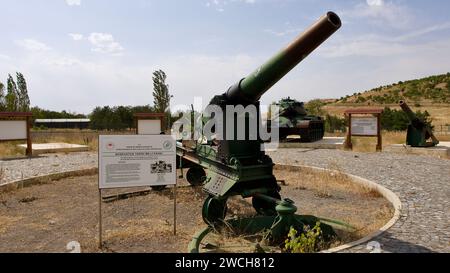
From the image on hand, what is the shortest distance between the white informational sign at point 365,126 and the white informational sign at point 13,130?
13.3 meters

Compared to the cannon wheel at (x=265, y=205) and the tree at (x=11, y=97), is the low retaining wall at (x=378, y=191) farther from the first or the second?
the tree at (x=11, y=97)

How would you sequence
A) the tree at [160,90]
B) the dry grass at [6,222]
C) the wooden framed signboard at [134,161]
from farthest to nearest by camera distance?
1. the tree at [160,90]
2. the dry grass at [6,222]
3. the wooden framed signboard at [134,161]

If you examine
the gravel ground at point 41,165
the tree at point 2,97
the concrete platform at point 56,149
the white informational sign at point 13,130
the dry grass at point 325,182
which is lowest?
the dry grass at point 325,182

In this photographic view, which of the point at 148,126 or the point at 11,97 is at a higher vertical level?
the point at 11,97

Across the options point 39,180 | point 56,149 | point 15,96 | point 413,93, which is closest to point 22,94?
point 15,96

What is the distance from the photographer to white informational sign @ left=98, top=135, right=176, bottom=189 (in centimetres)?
505

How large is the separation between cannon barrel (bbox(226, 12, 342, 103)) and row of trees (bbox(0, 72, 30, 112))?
113 ft

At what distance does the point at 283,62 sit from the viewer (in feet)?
15.4

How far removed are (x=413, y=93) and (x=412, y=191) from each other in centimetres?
5664

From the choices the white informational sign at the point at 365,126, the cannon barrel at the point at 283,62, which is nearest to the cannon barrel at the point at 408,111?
the white informational sign at the point at 365,126

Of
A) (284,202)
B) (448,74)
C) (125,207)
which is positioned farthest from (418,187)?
(448,74)

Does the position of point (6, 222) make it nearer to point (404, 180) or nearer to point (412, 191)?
point (412, 191)

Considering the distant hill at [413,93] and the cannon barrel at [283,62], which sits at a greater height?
the distant hill at [413,93]

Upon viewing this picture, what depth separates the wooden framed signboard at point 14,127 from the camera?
1341 cm
